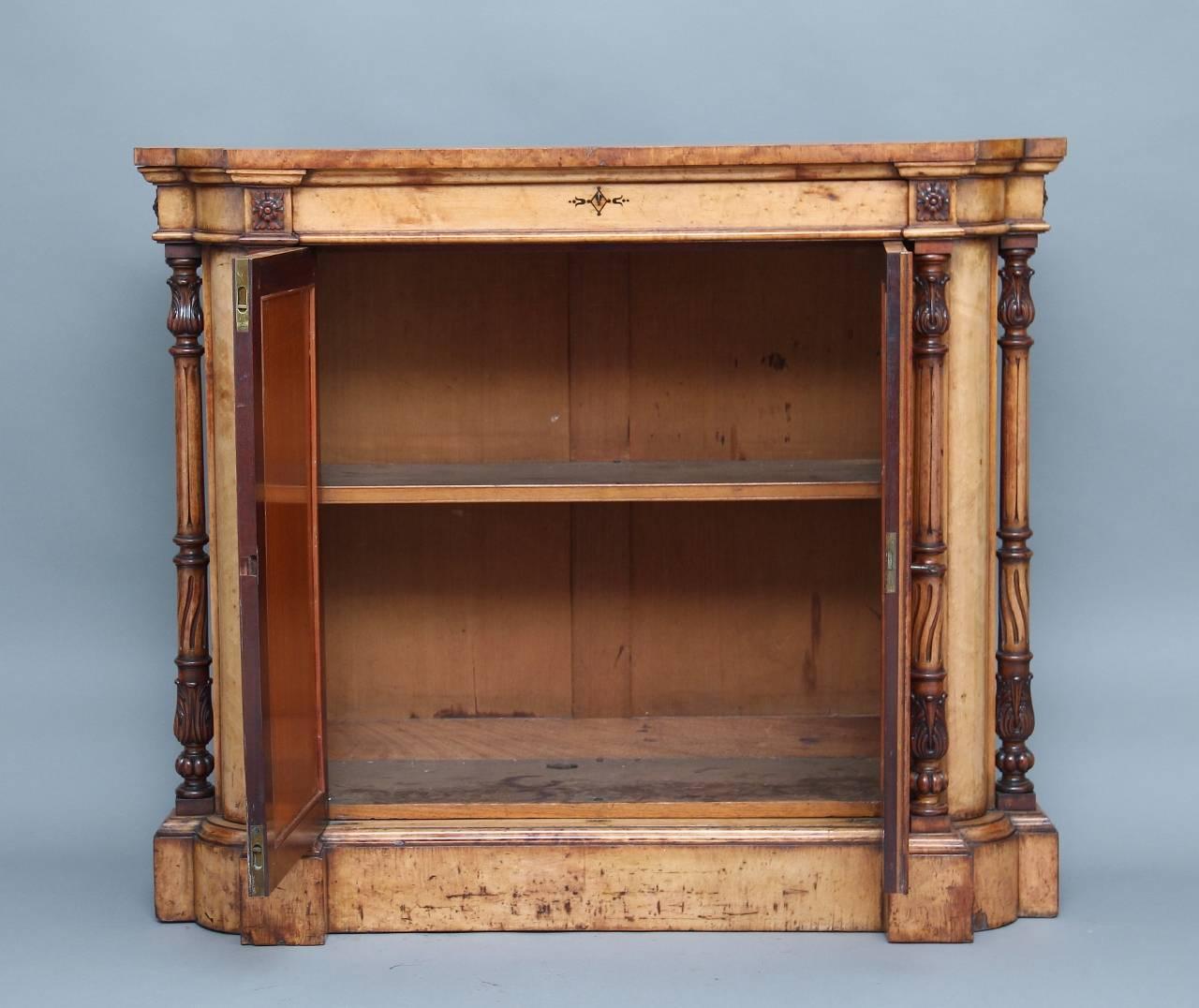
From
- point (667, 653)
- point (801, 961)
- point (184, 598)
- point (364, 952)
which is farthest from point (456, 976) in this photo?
point (667, 653)

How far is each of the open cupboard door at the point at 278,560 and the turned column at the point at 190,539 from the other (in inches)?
8.3

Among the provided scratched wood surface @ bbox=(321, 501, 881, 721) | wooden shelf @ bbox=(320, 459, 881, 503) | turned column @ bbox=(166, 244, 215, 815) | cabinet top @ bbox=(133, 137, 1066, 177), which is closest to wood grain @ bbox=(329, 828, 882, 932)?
turned column @ bbox=(166, 244, 215, 815)

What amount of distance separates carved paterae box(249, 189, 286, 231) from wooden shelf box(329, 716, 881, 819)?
3.80ft

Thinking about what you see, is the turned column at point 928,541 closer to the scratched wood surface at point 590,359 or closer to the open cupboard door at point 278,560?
the scratched wood surface at point 590,359

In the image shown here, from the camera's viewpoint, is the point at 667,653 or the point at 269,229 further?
the point at 667,653

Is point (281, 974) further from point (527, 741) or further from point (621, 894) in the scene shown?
point (527, 741)

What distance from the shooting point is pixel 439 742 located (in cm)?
486

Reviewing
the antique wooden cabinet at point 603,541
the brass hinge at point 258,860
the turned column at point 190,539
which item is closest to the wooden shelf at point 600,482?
the antique wooden cabinet at point 603,541

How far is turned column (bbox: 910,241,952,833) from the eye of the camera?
13.1 ft

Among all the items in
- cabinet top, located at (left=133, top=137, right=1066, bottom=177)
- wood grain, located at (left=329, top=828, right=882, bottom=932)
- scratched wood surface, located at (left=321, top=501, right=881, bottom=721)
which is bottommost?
wood grain, located at (left=329, top=828, right=882, bottom=932)

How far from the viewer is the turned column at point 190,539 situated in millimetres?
4109

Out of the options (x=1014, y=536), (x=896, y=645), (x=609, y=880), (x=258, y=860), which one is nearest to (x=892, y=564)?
(x=896, y=645)

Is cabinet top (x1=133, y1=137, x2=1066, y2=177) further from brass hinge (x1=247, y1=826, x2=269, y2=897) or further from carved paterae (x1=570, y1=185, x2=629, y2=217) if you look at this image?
brass hinge (x1=247, y1=826, x2=269, y2=897)

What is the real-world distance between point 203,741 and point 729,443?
1.37 meters
